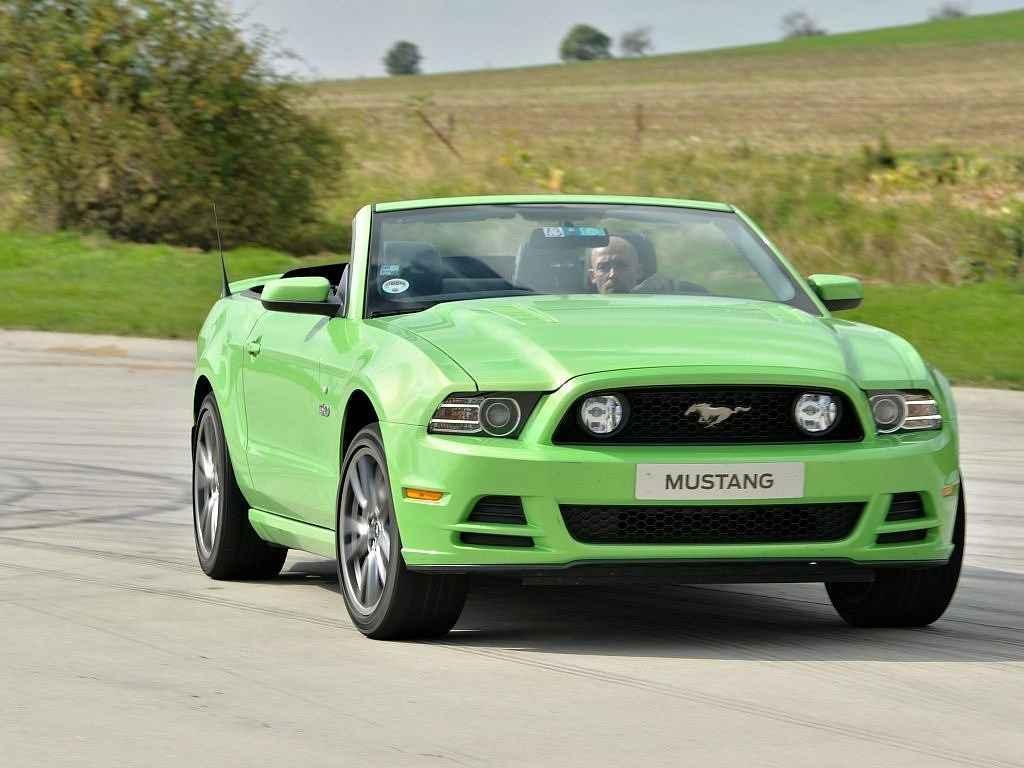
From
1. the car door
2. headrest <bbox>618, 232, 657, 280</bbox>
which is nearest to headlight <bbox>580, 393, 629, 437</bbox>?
the car door

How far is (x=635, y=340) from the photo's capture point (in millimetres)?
6844

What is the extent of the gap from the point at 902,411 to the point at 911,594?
745mm

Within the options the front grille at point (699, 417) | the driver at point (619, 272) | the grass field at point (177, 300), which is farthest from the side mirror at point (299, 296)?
the grass field at point (177, 300)

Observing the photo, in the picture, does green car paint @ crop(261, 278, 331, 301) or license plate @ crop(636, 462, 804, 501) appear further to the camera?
green car paint @ crop(261, 278, 331, 301)

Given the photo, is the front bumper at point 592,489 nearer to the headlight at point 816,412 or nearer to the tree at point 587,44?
the headlight at point 816,412

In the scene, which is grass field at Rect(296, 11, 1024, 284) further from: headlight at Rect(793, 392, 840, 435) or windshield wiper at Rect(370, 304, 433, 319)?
headlight at Rect(793, 392, 840, 435)

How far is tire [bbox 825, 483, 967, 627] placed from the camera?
283 inches

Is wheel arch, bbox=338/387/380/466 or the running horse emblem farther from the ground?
the running horse emblem

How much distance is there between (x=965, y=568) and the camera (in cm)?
902

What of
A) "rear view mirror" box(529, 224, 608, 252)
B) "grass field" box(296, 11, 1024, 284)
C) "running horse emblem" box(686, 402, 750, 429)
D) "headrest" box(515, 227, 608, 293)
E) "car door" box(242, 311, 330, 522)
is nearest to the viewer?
"running horse emblem" box(686, 402, 750, 429)

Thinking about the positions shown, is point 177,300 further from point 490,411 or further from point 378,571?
point 490,411

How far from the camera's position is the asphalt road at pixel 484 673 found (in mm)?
5402

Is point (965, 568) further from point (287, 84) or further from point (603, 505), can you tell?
point (287, 84)

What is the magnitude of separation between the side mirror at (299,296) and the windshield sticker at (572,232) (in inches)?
32.2
